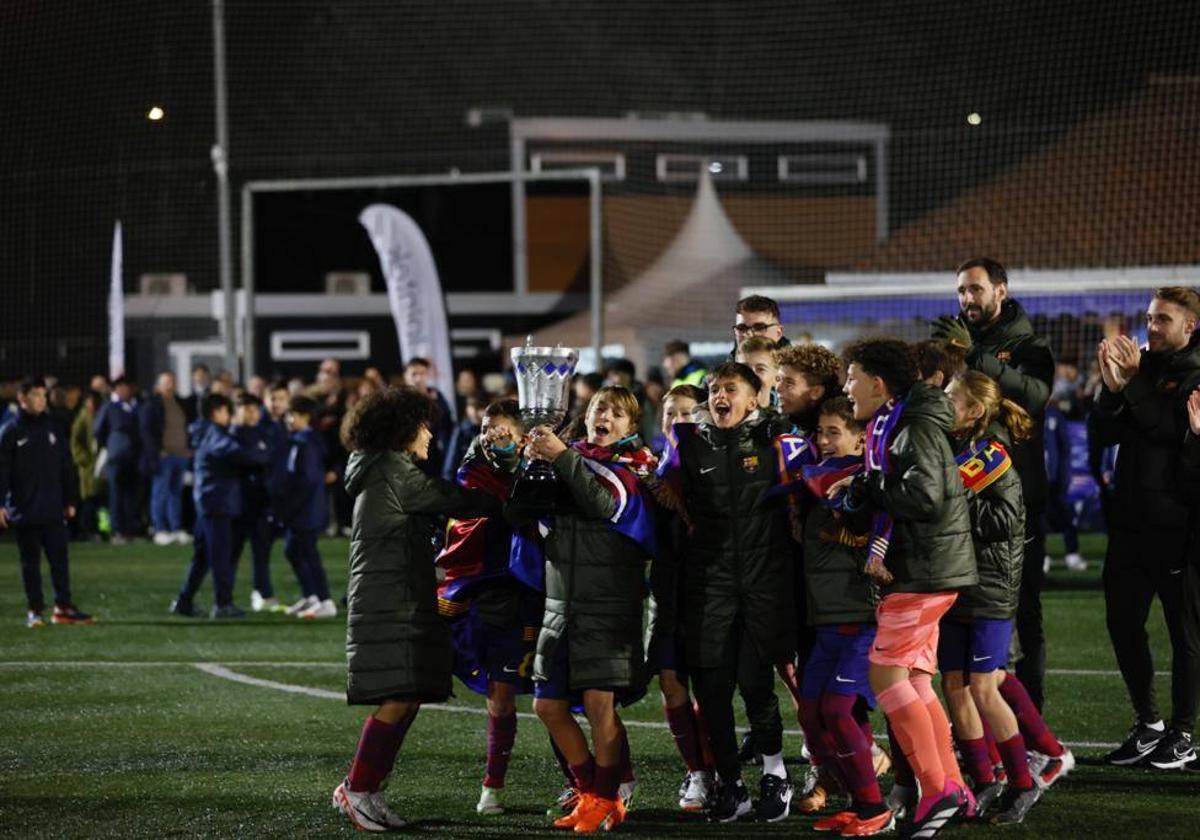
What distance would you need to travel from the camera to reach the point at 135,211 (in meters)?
30.8

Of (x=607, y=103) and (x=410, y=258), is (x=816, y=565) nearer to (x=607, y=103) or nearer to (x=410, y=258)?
(x=410, y=258)

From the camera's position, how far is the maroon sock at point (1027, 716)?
6.77 metres

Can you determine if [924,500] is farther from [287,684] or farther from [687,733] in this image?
[287,684]

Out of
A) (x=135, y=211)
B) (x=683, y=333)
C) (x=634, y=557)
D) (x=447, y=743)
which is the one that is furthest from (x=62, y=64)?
(x=634, y=557)

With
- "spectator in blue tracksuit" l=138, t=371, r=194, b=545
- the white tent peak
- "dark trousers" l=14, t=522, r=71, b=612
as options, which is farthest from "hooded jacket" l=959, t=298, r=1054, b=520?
the white tent peak

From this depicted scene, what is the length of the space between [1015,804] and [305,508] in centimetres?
813

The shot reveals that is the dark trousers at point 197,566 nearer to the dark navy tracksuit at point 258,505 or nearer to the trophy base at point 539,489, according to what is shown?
the dark navy tracksuit at point 258,505

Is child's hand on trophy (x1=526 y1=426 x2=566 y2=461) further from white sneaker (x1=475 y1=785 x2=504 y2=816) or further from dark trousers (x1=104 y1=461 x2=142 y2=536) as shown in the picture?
dark trousers (x1=104 y1=461 x2=142 y2=536)

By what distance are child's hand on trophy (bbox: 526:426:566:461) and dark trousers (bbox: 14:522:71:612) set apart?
808 centimetres

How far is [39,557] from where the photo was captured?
43.0 feet

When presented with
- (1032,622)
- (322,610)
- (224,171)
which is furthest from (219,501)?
(224,171)

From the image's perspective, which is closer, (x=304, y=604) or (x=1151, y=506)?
(x=1151, y=506)

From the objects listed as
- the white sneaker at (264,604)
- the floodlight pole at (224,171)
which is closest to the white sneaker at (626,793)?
the white sneaker at (264,604)

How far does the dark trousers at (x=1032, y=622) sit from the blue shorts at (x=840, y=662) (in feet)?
4.92
